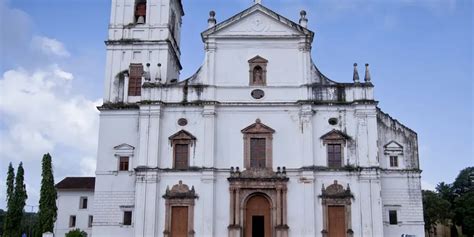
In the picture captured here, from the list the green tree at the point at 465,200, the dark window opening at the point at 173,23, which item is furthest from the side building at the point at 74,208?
the green tree at the point at 465,200

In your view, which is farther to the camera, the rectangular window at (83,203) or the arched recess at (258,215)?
the rectangular window at (83,203)

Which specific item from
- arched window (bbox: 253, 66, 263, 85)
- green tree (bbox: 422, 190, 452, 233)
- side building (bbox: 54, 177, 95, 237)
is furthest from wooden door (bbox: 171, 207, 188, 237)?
green tree (bbox: 422, 190, 452, 233)

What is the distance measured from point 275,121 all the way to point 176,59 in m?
8.99

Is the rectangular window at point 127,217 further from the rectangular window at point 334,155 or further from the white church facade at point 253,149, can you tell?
the rectangular window at point 334,155

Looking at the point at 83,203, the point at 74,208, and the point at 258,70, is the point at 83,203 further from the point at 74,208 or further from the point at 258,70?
the point at 258,70

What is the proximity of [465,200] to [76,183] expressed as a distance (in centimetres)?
3732

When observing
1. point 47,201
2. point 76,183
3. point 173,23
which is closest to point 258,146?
point 173,23

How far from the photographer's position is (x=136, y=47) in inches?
1252

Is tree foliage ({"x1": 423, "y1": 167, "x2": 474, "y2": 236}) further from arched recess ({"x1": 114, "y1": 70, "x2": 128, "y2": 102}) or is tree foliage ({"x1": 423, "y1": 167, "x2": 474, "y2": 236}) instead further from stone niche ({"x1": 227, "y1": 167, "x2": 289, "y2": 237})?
arched recess ({"x1": 114, "y1": 70, "x2": 128, "y2": 102})

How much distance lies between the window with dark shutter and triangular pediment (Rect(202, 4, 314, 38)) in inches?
177

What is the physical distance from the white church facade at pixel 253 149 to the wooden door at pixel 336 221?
0.05m

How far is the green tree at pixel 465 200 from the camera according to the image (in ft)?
165

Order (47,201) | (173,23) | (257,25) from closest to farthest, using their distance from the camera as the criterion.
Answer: (257,25)
(173,23)
(47,201)

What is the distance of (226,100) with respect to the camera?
29.6m
